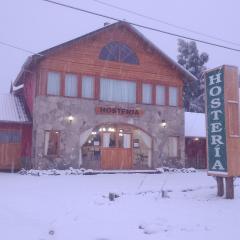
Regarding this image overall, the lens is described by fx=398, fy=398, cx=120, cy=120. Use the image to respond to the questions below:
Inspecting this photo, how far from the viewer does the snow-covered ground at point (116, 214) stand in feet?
27.1

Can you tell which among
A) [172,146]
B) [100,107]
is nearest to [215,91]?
[100,107]

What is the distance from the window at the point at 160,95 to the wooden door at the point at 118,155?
10.1ft

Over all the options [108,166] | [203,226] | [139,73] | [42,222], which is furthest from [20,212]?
[139,73]

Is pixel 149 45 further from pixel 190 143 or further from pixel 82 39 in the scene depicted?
pixel 190 143

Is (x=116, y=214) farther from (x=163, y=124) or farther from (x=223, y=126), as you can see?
(x=163, y=124)

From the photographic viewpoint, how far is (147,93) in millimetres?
25625

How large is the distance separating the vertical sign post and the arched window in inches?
443

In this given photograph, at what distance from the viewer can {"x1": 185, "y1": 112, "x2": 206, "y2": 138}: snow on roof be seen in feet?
94.0

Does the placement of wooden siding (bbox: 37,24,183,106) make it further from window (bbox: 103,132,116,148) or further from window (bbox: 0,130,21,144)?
window (bbox: 0,130,21,144)

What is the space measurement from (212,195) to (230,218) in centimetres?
411

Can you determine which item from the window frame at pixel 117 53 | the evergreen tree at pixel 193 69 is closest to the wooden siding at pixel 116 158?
the window frame at pixel 117 53

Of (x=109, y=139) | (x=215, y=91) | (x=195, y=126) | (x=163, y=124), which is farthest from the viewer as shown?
(x=195, y=126)

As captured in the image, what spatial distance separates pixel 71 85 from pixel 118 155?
519cm

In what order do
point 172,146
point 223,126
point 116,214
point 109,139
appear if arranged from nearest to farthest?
point 116,214 < point 223,126 < point 109,139 < point 172,146
